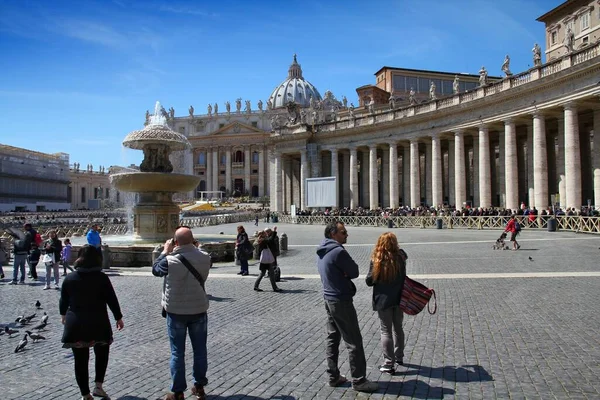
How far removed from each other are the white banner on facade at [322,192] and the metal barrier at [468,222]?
269 centimetres

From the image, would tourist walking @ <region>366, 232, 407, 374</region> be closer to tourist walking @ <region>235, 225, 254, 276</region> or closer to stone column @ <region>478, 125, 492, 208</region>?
tourist walking @ <region>235, 225, 254, 276</region>

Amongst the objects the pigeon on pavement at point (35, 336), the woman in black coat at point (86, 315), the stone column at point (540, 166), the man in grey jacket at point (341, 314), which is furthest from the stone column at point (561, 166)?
the woman in black coat at point (86, 315)

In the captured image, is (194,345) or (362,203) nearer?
(194,345)

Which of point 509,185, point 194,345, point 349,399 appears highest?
point 509,185

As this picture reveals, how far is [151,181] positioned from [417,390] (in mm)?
16270

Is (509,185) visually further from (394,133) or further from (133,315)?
(133,315)

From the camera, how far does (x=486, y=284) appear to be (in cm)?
1223

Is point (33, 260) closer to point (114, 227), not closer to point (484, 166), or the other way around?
point (114, 227)

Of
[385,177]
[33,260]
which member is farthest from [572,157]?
[33,260]

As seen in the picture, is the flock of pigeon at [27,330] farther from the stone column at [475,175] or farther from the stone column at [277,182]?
the stone column at [277,182]

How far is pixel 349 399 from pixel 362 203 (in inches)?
2106

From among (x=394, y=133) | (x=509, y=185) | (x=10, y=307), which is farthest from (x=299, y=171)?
(x=10, y=307)

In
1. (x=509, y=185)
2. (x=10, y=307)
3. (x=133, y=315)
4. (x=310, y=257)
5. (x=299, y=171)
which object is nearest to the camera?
(x=133, y=315)

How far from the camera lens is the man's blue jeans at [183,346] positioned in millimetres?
5152
